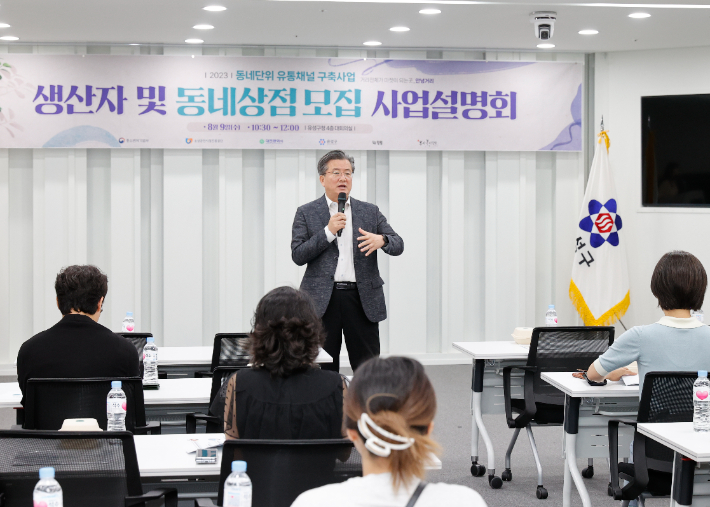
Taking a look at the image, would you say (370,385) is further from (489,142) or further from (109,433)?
(489,142)

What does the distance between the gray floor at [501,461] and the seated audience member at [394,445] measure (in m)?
3.04

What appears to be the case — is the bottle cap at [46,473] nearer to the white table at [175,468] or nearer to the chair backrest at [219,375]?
the white table at [175,468]

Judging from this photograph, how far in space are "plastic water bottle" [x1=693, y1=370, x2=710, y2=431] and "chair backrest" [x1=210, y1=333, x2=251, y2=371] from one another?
7.11ft

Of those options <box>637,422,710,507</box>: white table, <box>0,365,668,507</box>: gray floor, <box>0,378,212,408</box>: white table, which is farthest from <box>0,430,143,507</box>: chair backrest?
<box>0,365,668,507</box>: gray floor

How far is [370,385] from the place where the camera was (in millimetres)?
1604

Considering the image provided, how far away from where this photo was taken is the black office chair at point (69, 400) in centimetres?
312

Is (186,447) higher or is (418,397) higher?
(418,397)

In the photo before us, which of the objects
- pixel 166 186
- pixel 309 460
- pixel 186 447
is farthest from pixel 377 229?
pixel 166 186

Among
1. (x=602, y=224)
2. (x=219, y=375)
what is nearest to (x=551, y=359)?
(x=219, y=375)

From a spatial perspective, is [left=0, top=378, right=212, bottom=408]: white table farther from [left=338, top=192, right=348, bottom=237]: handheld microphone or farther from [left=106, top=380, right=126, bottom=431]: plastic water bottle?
[left=338, top=192, right=348, bottom=237]: handheld microphone

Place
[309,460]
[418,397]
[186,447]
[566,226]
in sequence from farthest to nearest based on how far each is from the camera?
[566,226], [186,447], [309,460], [418,397]

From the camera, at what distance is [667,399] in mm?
3229

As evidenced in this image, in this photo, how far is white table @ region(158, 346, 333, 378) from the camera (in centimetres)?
458

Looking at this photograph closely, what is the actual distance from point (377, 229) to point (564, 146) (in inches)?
149
